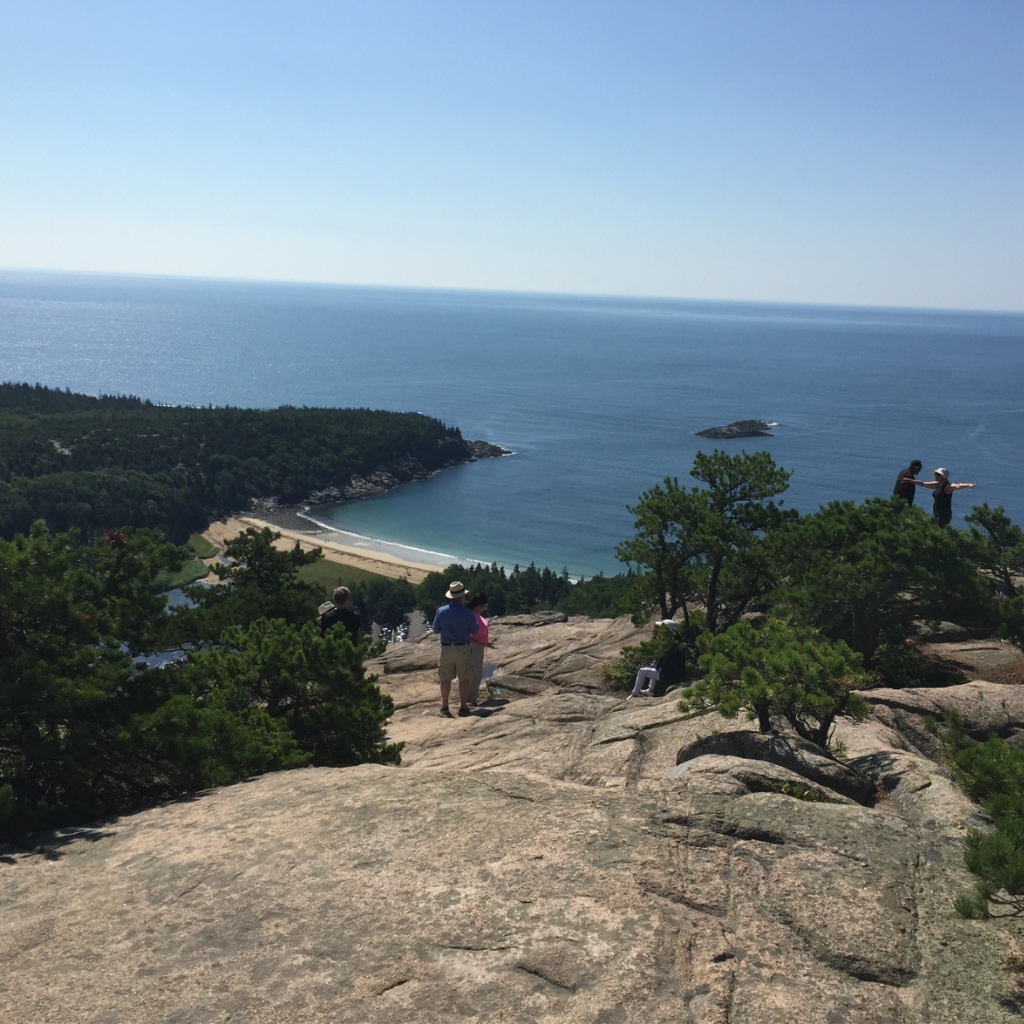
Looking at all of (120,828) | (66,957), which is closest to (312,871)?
(66,957)

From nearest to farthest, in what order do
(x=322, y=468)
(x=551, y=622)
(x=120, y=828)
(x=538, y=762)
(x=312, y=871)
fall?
(x=312, y=871) → (x=120, y=828) → (x=538, y=762) → (x=551, y=622) → (x=322, y=468)

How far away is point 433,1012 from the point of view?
4.68 metres

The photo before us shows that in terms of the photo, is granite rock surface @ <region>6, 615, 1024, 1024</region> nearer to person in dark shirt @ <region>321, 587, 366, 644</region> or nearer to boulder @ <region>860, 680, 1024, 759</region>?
boulder @ <region>860, 680, 1024, 759</region>

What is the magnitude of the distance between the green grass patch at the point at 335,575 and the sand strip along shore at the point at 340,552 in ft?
3.23

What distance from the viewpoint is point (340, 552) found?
84.2 metres

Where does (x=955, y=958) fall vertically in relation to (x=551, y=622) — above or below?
above

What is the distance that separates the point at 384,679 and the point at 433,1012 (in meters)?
14.5

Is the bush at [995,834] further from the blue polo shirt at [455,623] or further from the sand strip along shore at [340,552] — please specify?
the sand strip along shore at [340,552]

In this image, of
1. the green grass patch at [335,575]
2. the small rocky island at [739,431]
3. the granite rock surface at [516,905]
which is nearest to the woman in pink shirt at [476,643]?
the granite rock surface at [516,905]

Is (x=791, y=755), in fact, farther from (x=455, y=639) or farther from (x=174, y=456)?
(x=174, y=456)

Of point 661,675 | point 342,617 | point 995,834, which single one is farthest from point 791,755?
point 342,617

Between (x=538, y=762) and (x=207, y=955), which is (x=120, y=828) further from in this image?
(x=538, y=762)

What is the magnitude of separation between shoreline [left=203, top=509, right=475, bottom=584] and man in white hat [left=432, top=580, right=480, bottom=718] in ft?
189

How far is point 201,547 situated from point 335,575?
21724 millimetres
